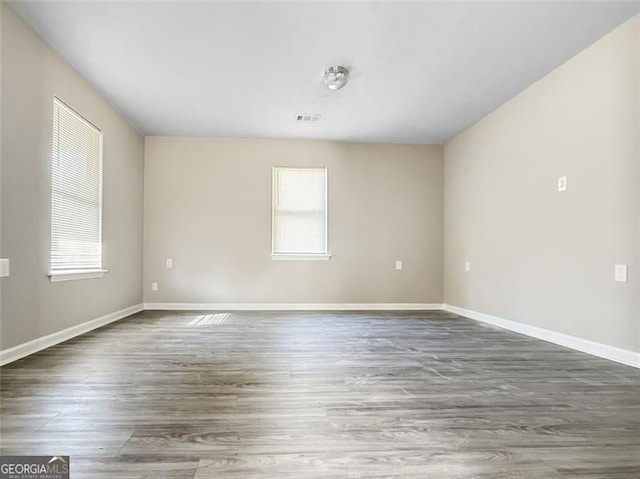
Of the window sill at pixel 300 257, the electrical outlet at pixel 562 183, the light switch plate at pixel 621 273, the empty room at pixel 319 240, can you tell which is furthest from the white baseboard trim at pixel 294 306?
the light switch plate at pixel 621 273

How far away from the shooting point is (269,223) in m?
5.29

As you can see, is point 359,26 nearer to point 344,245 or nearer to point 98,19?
point 98,19

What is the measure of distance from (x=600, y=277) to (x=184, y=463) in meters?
3.01

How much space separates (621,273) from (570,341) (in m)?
0.73

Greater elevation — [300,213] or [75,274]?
[300,213]

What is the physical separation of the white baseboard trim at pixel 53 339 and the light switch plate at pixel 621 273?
4158mm

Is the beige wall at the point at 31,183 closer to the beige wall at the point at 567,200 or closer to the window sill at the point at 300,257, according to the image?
the window sill at the point at 300,257

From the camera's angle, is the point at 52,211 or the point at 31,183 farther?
the point at 52,211

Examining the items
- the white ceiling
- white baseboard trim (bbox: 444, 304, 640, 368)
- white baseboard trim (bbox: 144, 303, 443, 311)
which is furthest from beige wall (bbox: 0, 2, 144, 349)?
white baseboard trim (bbox: 444, 304, 640, 368)

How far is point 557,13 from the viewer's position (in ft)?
8.30

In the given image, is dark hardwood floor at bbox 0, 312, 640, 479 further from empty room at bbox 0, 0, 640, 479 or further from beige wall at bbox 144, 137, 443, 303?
beige wall at bbox 144, 137, 443, 303

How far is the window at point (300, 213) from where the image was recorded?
210 inches

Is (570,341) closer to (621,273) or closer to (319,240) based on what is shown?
(621,273)

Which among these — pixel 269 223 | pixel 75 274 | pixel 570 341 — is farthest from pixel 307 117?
pixel 570 341
